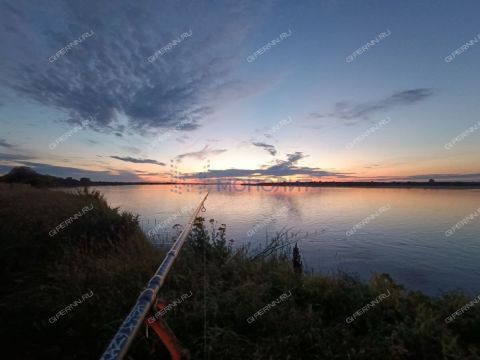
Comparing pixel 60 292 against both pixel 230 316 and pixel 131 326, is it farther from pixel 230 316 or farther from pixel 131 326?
pixel 131 326

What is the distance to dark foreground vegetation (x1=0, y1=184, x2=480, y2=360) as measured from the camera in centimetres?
430

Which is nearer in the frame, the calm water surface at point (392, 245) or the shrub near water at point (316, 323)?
the shrub near water at point (316, 323)

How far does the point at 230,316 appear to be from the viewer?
517 cm

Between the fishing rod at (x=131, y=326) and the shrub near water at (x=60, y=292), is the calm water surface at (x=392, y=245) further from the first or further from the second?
the fishing rod at (x=131, y=326)

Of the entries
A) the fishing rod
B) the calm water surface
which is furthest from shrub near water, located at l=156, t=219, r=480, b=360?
the calm water surface

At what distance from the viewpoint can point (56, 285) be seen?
6.49 m

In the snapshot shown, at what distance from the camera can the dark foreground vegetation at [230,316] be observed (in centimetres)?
430

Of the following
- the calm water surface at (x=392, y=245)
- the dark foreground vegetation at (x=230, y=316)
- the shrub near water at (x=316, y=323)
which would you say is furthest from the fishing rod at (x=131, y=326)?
the calm water surface at (x=392, y=245)

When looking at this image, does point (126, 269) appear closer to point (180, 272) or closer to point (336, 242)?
point (180, 272)

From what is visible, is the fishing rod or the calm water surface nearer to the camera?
the fishing rod

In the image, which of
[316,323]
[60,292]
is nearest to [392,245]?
[316,323]

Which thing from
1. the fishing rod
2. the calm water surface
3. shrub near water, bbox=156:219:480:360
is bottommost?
the calm water surface

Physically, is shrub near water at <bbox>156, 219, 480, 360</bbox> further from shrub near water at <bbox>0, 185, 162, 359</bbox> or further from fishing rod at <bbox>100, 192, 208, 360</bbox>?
fishing rod at <bbox>100, 192, 208, 360</bbox>

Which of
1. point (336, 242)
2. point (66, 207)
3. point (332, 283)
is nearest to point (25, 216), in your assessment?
point (66, 207)
